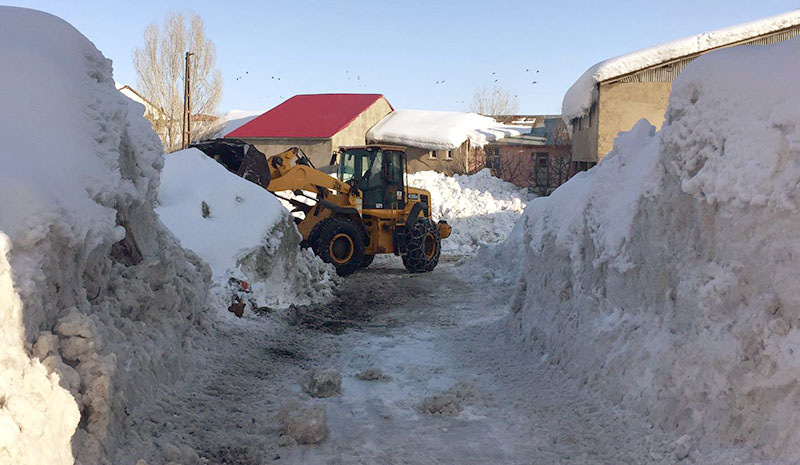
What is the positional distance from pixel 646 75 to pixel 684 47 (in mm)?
1360

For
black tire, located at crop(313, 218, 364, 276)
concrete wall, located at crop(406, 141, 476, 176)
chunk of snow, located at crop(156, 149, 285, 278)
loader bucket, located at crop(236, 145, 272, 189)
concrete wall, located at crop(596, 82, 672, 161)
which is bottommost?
black tire, located at crop(313, 218, 364, 276)

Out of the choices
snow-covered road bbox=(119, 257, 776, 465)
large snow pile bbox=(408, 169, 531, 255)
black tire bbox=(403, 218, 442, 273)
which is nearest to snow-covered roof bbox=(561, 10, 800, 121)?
large snow pile bbox=(408, 169, 531, 255)

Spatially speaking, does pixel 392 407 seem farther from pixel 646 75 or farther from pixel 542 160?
pixel 542 160

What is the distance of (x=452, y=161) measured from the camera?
3456 cm

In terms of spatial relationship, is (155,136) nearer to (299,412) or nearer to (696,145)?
(299,412)

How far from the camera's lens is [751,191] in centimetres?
420

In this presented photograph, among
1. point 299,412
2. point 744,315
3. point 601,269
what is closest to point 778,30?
point 601,269

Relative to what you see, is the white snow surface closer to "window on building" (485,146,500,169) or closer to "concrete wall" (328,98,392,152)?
"concrete wall" (328,98,392,152)

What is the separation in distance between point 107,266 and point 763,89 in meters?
4.99

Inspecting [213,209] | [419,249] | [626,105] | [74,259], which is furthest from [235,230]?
[626,105]

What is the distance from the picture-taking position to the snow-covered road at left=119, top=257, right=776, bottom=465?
461 cm

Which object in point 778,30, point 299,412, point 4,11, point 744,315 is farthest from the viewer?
point 778,30

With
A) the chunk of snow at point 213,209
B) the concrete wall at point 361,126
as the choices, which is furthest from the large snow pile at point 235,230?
the concrete wall at point 361,126

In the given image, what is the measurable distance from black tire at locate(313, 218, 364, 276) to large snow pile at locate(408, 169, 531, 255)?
18.4ft
